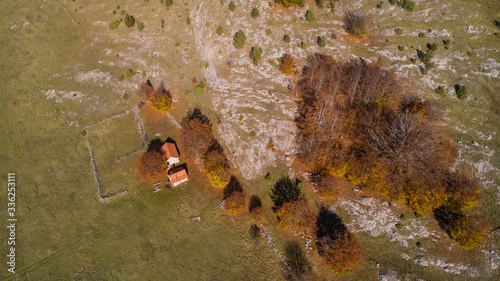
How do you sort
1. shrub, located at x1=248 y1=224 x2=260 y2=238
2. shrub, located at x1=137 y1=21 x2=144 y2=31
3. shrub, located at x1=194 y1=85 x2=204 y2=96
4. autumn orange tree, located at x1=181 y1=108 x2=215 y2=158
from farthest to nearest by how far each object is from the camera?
shrub, located at x1=137 y1=21 x2=144 y2=31 < shrub, located at x1=194 y1=85 x2=204 y2=96 < autumn orange tree, located at x1=181 y1=108 x2=215 y2=158 < shrub, located at x1=248 y1=224 x2=260 y2=238

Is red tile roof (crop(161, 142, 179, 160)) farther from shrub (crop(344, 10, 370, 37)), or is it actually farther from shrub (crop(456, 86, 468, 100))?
shrub (crop(456, 86, 468, 100))

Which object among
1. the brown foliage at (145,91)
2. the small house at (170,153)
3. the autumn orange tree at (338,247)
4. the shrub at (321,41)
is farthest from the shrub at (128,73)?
the autumn orange tree at (338,247)

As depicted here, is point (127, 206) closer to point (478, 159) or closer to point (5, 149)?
point (5, 149)

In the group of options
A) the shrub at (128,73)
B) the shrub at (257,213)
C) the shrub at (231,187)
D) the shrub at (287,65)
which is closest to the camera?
the shrub at (257,213)

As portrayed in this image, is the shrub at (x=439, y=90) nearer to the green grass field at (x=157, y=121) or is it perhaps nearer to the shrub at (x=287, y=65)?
the green grass field at (x=157, y=121)

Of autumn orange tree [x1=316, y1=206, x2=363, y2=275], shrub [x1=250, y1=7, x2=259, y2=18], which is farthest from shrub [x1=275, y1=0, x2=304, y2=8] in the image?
autumn orange tree [x1=316, y1=206, x2=363, y2=275]

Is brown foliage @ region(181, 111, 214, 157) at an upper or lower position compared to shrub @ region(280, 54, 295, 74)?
lower

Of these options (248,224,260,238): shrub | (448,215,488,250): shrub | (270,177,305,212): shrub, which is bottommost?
(248,224,260,238): shrub

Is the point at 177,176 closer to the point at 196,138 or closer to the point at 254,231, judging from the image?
the point at 196,138
